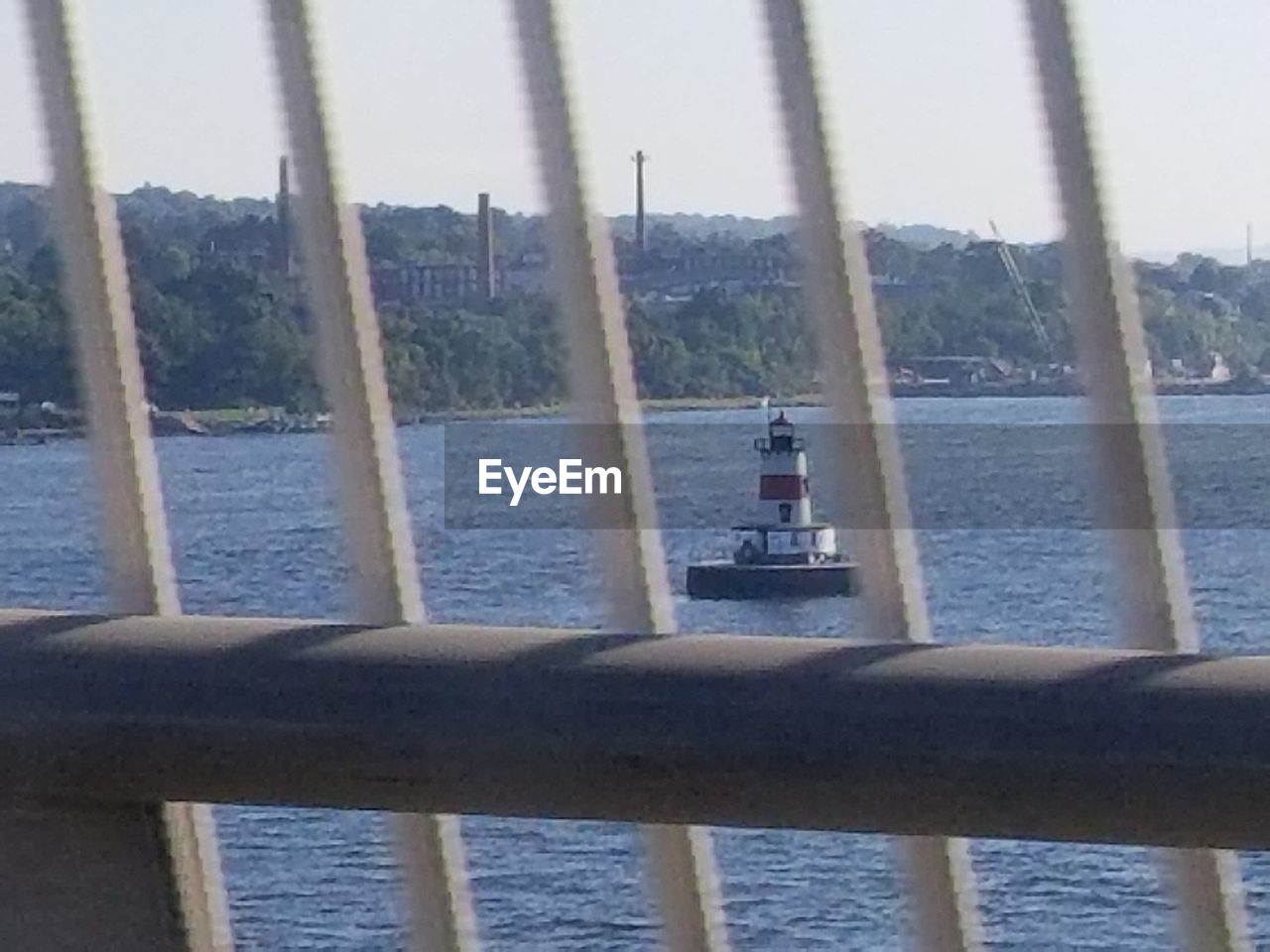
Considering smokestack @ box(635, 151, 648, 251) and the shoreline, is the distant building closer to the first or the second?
the shoreline

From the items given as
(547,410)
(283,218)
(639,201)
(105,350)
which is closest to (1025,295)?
(639,201)

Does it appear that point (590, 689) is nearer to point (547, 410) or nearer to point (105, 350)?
point (547, 410)

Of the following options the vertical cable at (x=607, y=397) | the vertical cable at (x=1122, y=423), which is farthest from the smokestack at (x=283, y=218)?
the vertical cable at (x=1122, y=423)

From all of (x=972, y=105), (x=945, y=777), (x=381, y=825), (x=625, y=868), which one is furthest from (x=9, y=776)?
(x=972, y=105)

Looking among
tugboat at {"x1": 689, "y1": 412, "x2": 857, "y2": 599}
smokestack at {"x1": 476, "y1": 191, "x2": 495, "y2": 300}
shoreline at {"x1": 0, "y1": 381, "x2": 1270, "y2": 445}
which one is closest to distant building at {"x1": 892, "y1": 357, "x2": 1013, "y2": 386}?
shoreline at {"x1": 0, "y1": 381, "x2": 1270, "y2": 445}

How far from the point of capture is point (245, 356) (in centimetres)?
288

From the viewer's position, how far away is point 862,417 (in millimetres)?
2381

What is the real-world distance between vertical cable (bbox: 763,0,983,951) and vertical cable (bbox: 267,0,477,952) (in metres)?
0.47

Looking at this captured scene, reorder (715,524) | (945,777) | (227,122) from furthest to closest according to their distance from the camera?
(715,524), (227,122), (945,777)

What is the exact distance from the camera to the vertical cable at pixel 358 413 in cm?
253

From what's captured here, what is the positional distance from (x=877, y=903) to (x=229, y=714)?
2.60ft

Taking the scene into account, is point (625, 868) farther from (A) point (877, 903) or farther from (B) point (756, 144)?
(B) point (756, 144)

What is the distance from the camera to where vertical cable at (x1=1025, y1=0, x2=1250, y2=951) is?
2.29 meters

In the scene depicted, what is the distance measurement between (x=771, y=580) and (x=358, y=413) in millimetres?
750
